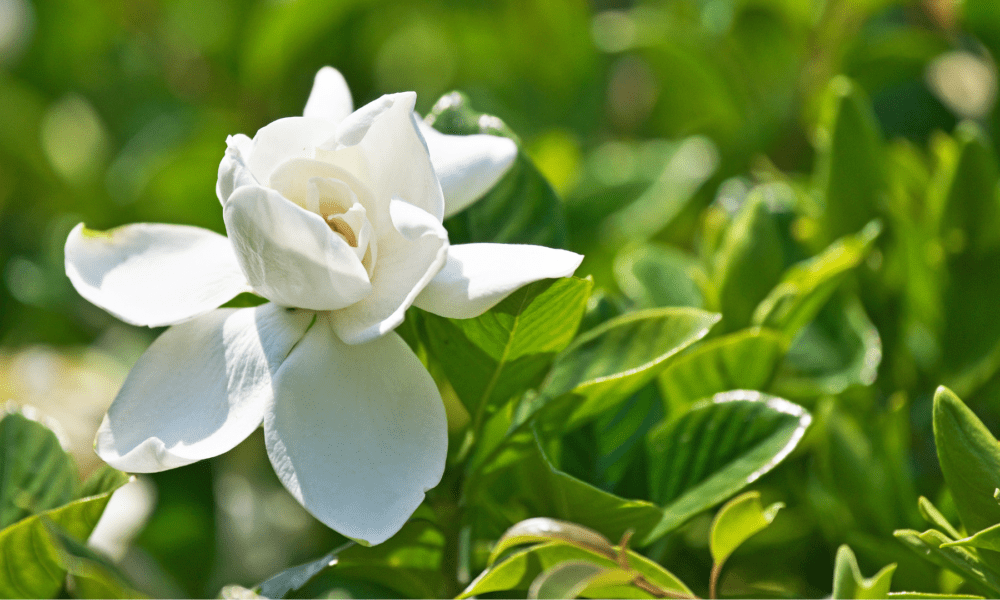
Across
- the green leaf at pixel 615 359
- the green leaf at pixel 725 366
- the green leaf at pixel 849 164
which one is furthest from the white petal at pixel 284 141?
the green leaf at pixel 849 164

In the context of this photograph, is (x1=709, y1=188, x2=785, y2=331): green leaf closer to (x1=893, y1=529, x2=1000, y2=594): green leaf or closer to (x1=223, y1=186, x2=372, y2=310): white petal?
(x1=893, y1=529, x2=1000, y2=594): green leaf

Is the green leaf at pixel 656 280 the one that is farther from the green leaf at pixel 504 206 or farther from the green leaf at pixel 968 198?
the green leaf at pixel 968 198

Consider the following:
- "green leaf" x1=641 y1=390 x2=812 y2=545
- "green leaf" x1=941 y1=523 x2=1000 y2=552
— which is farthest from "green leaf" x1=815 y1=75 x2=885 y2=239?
"green leaf" x1=941 y1=523 x2=1000 y2=552

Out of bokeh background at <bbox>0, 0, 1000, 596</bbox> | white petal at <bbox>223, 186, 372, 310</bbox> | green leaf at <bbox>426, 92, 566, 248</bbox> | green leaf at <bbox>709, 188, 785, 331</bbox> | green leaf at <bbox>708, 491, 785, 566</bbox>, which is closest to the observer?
white petal at <bbox>223, 186, 372, 310</bbox>

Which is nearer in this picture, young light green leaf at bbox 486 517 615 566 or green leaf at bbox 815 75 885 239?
young light green leaf at bbox 486 517 615 566

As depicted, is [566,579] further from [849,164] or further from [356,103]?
[356,103]

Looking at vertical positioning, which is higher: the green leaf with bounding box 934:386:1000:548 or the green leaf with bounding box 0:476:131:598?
the green leaf with bounding box 934:386:1000:548

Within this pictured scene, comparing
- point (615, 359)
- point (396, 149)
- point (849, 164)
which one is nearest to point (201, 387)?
point (396, 149)

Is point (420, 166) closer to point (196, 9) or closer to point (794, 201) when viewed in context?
point (794, 201)
